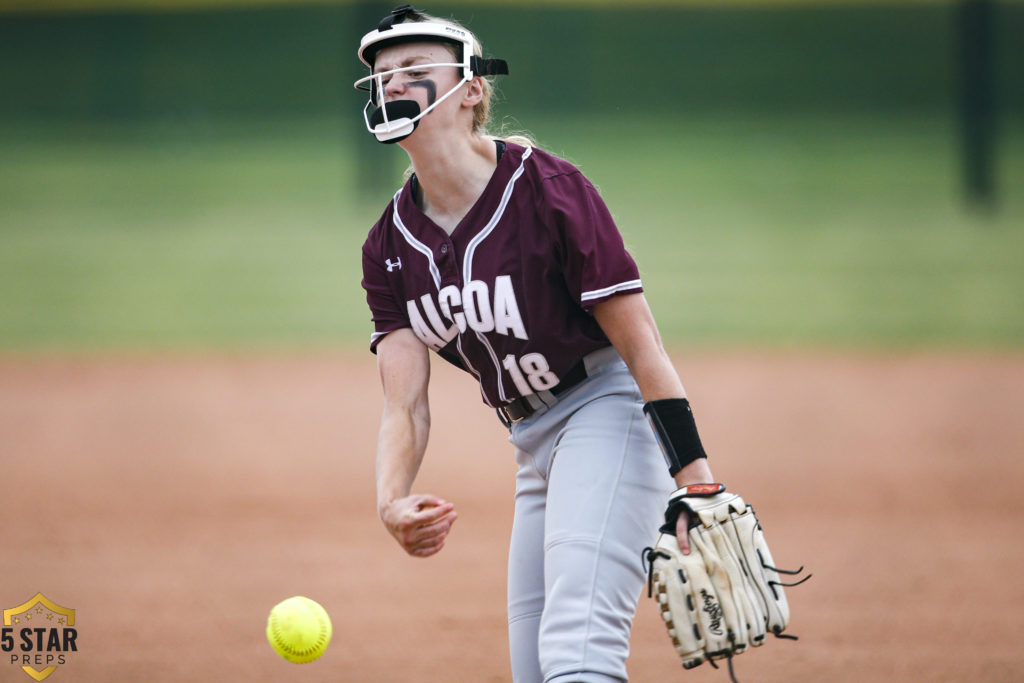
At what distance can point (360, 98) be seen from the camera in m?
17.0

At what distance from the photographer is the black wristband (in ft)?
8.02

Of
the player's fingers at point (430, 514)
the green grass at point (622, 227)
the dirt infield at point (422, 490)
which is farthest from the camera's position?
the green grass at point (622, 227)

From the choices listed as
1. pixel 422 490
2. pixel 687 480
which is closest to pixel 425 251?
pixel 687 480

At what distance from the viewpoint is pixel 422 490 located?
744 cm

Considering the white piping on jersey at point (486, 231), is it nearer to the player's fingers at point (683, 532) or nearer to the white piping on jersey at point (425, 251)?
the white piping on jersey at point (425, 251)

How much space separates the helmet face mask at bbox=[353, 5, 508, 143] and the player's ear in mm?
23

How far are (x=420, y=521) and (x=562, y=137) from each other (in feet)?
49.7

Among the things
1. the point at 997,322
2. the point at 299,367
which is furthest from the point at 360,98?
the point at 997,322

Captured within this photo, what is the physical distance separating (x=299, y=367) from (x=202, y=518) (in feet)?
16.5

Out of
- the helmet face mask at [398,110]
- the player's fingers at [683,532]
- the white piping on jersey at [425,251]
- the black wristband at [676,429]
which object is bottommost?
the player's fingers at [683,532]

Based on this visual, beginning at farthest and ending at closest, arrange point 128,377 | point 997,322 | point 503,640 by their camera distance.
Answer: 1. point 997,322
2. point 128,377
3. point 503,640

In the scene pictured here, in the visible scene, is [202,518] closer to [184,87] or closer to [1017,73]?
[184,87]

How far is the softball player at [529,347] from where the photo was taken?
2.45 metres

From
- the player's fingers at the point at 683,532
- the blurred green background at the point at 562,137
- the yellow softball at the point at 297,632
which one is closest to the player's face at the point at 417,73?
the player's fingers at the point at 683,532
